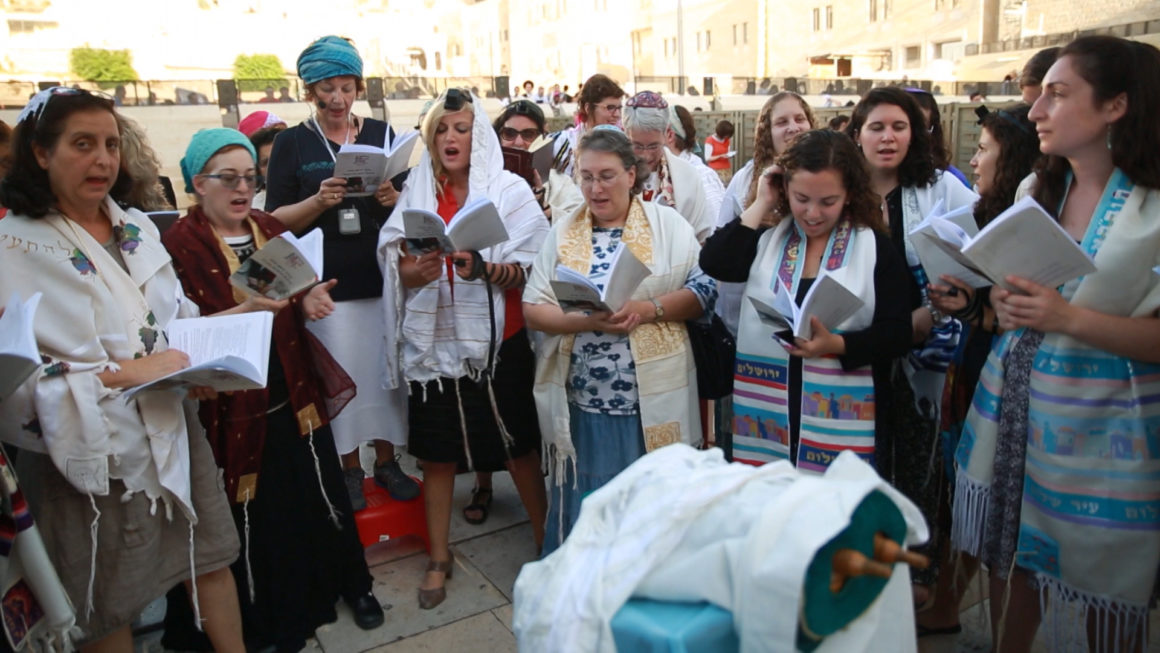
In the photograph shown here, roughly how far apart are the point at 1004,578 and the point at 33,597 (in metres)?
2.78

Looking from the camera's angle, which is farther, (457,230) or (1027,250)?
(457,230)

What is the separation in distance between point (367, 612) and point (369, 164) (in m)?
1.81

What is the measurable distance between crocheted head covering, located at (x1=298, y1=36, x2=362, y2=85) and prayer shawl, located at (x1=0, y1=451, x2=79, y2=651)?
7.17ft

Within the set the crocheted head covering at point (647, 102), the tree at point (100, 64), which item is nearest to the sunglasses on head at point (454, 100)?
the crocheted head covering at point (647, 102)

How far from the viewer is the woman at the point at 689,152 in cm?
433

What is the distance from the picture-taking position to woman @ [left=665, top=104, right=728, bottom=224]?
4.33 metres

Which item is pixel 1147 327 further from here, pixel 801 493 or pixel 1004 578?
pixel 801 493

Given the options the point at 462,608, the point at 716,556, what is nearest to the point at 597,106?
the point at 462,608

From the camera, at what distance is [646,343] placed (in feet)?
10.2

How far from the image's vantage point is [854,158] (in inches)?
109

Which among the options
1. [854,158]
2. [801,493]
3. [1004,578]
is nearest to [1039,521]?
[1004,578]

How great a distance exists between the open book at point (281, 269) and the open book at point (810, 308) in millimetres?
1481

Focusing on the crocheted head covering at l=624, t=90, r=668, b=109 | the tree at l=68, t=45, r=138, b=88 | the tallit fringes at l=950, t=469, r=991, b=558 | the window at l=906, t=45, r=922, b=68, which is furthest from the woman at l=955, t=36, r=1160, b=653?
the tree at l=68, t=45, r=138, b=88

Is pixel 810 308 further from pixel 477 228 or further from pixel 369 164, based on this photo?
pixel 369 164
